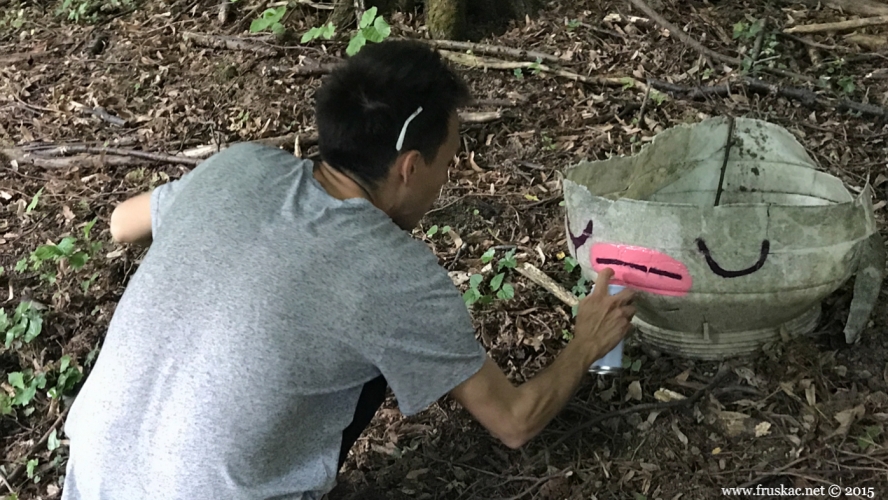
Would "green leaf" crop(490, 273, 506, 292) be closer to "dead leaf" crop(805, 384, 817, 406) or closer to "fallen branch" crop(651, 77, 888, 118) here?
"dead leaf" crop(805, 384, 817, 406)

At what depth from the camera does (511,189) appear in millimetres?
3361

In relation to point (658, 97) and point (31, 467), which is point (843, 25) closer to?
point (658, 97)

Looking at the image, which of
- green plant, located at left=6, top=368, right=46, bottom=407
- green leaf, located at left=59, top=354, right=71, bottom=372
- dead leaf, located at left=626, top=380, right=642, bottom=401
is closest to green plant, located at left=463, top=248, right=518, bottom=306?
dead leaf, located at left=626, top=380, right=642, bottom=401

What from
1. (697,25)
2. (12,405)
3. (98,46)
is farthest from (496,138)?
(98,46)

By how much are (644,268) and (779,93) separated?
1999 mm

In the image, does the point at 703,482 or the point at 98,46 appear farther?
the point at 98,46

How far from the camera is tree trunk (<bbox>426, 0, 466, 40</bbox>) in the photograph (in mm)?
4188

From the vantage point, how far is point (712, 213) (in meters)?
1.94

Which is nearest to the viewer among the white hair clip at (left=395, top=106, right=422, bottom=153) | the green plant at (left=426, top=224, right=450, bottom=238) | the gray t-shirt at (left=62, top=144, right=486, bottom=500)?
the gray t-shirt at (left=62, top=144, right=486, bottom=500)

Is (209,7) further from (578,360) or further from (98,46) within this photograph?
(578,360)

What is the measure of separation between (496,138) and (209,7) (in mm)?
2499

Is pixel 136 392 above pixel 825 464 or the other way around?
above

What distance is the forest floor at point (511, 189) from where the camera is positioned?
2215 millimetres

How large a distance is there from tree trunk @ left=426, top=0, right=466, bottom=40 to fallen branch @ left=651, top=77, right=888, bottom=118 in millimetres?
1183
